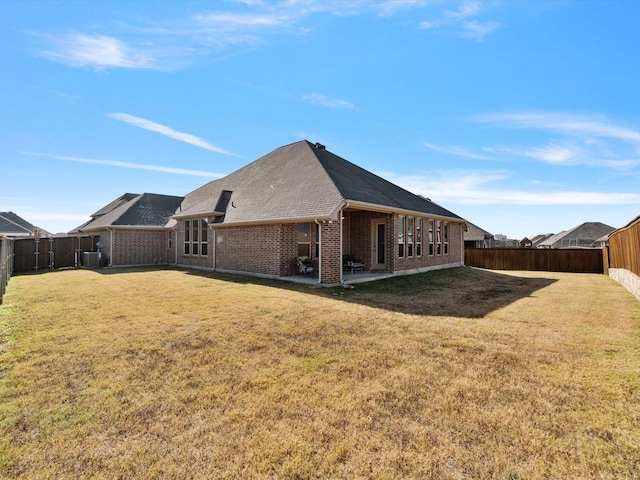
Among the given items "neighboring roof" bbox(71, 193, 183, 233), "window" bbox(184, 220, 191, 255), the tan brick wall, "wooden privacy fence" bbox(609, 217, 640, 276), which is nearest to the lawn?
"wooden privacy fence" bbox(609, 217, 640, 276)

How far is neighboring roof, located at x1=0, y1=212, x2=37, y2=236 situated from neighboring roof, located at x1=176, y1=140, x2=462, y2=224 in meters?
29.6

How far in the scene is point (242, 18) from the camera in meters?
9.53

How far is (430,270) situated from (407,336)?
40.5ft

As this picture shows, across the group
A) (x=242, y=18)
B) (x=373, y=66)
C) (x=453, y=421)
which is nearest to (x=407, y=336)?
(x=453, y=421)

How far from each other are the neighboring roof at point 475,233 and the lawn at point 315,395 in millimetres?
25814

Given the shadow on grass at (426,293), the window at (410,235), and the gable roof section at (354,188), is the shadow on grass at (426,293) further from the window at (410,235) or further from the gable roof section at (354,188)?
the gable roof section at (354,188)

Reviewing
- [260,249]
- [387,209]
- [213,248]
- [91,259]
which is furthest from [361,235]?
[91,259]

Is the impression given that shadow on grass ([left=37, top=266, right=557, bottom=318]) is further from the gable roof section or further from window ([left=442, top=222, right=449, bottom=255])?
window ([left=442, top=222, right=449, bottom=255])

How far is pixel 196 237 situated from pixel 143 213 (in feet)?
19.9

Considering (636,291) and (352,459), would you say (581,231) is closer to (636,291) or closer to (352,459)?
(636,291)

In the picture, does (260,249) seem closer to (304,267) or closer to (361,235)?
(304,267)

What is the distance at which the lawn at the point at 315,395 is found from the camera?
256 cm

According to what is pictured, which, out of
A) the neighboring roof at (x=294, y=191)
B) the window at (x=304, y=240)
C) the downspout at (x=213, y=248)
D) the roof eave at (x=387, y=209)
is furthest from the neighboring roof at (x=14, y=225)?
the roof eave at (x=387, y=209)

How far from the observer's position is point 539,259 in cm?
2241
